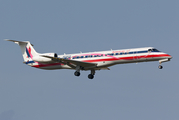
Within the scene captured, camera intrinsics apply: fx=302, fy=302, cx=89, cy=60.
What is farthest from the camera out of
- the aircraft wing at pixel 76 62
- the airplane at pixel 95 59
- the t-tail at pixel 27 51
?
the t-tail at pixel 27 51

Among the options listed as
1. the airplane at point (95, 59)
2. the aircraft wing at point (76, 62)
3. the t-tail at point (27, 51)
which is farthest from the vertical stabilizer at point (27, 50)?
the aircraft wing at point (76, 62)

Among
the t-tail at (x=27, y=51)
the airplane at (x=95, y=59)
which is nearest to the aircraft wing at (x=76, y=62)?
the airplane at (x=95, y=59)

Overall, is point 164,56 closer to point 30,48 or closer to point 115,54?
point 115,54

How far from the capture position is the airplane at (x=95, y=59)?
40219 millimetres

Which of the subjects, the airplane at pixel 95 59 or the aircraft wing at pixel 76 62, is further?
the aircraft wing at pixel 76 62

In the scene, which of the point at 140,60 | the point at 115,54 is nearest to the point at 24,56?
the point at 115,54

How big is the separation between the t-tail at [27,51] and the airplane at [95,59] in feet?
0.56

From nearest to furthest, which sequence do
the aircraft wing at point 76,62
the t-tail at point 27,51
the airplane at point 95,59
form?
the airplane at point 95,59 < the aircraft wing at point 76,62 < the t-tail at point 27,51

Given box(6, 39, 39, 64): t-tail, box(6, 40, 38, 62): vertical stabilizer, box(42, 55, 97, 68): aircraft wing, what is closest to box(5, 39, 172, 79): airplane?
box(42, 55, 97, 68): aircraft wing

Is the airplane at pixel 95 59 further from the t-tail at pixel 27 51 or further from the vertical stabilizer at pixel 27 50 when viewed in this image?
the vertical stabilizer at pixel 27 50

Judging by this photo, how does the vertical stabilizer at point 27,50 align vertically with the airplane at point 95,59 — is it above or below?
above

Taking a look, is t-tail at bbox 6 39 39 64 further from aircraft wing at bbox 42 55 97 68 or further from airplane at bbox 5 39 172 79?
aircraft wing at bbox 42 55 97 68

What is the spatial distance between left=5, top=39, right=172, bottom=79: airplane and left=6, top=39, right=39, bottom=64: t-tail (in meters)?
0.17

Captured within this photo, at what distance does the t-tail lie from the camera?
156 feet
